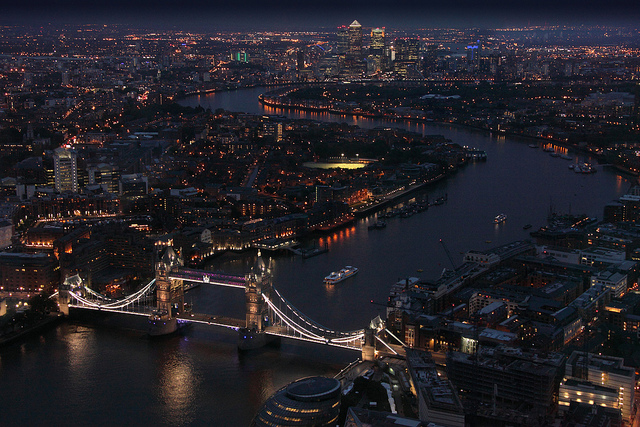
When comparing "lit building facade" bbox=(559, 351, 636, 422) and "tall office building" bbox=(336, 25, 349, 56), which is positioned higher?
"tall office building" bbox=(336, 25, 349, 56)

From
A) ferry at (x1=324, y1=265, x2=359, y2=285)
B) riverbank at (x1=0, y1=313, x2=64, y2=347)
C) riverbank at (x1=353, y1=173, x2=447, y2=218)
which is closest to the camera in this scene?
riverbank at (x1=0, y1=313, x2=64, y2=347)

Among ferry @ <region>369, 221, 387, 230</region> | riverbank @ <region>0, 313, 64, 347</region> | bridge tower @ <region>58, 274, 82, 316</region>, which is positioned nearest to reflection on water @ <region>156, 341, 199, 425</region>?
riverbank @ <region>0, 313, 64, 347</region>

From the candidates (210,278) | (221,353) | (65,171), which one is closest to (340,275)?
(210,278)

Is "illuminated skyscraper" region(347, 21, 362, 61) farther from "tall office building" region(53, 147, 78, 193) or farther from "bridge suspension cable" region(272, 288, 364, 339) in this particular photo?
"bridge suspension cable" region(272, 288, 364, 339)

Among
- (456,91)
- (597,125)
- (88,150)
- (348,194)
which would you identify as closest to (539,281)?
(348,194)

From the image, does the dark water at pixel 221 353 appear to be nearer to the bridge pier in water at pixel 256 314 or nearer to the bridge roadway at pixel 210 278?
the bridge pier in water at pixel 256 314

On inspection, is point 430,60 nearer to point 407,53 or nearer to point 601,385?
point 407,53

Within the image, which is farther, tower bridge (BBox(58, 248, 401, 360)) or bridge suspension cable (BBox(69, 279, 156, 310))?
bridge suspension cable (BBox(69, 279, 156, 310))
